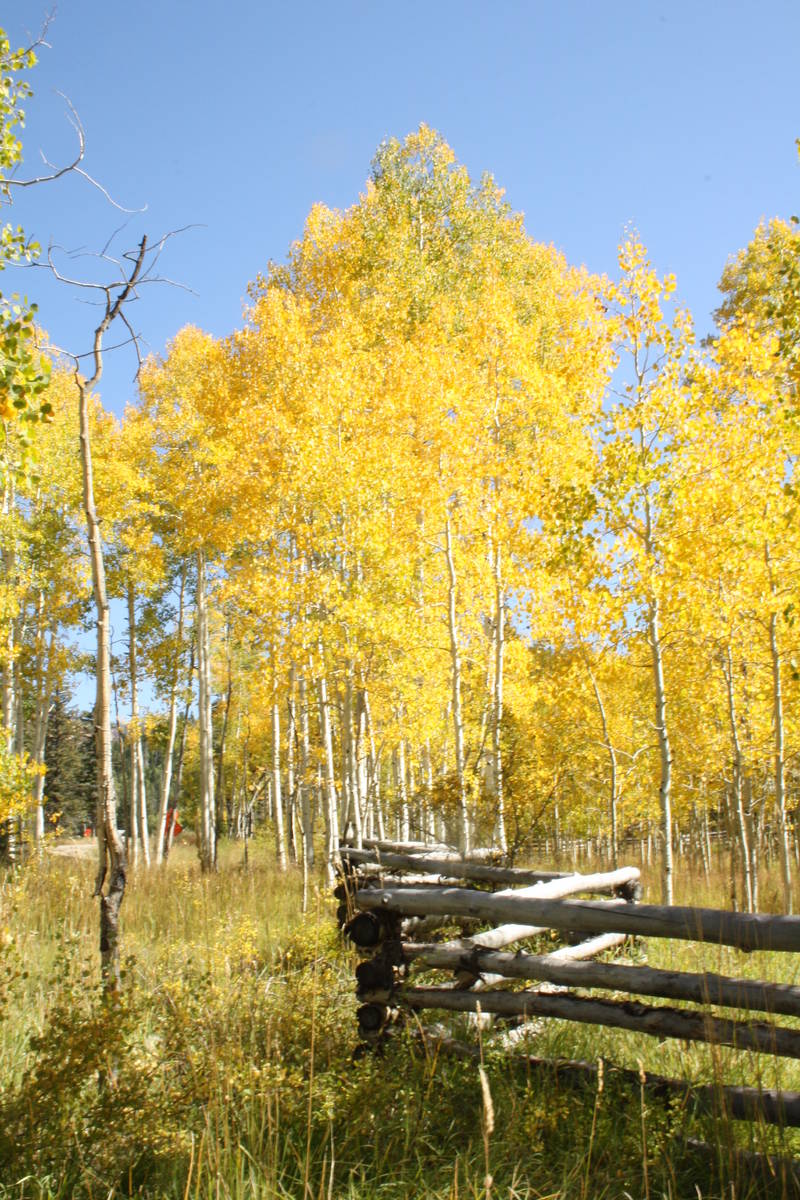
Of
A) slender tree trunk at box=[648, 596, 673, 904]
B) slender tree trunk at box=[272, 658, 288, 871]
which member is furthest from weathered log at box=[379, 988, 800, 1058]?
slender tree trunk at box=[272, 658, 288, 871]

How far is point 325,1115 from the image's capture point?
341 cm

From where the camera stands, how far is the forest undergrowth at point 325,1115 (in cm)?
285

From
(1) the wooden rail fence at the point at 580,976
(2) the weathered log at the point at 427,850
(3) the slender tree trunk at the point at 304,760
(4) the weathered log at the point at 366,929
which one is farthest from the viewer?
(3) the slender tree trunk at the point at 304,760

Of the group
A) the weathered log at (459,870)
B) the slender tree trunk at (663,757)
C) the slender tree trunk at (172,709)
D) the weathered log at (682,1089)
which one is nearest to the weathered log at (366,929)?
the weathered log at (682,1089)

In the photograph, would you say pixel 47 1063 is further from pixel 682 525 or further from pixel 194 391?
pixel 194 391

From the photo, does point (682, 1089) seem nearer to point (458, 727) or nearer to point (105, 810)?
point (105, 810)

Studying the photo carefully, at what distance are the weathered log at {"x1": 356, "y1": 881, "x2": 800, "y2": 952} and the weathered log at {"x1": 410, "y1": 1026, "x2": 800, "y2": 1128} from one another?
0.50 m

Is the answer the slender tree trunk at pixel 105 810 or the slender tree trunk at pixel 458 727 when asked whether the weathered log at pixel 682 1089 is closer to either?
the slender tree trunk at pixel 105 810

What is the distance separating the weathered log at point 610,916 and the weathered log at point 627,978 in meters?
0.14

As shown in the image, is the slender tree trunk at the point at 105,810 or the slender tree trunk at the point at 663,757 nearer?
the slender tree trunk at the point at 105,810

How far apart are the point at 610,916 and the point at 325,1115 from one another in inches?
56.2

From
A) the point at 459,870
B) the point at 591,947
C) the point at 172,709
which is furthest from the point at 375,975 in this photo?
the point at 172,709

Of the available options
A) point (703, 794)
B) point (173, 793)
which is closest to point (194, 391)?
point (703, 794)

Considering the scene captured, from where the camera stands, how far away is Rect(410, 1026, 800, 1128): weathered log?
2.99 metres
